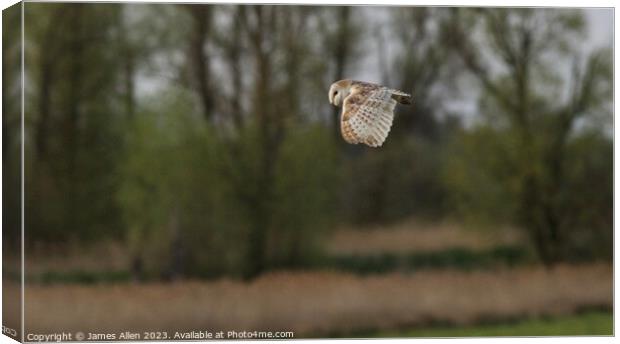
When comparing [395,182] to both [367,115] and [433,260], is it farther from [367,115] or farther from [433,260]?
[367,115]

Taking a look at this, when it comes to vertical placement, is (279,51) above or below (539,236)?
above

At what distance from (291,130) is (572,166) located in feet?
7.42

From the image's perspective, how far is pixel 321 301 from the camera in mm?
9648

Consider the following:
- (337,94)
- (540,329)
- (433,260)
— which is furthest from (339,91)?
(540,329)

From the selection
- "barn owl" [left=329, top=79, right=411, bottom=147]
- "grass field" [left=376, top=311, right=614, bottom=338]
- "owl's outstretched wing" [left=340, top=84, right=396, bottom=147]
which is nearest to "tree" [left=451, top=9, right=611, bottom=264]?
"grass field" [left=376, top=311, right=614, bottom=338]

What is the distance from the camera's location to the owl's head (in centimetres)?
758

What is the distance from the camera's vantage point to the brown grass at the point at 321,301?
9.40 meters

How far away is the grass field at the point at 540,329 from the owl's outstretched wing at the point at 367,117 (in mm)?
3021

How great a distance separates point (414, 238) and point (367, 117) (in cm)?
313

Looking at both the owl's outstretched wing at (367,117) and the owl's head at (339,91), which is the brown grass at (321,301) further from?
the owl's outstretched wing at (367,117)

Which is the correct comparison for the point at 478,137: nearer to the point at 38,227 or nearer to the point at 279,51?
the point at 279,51

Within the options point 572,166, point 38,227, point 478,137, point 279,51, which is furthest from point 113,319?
point 572,166

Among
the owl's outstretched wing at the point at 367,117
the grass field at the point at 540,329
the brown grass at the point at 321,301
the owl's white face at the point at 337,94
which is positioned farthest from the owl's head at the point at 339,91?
the grass field at the point at 540,329

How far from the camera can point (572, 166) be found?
10023mm
